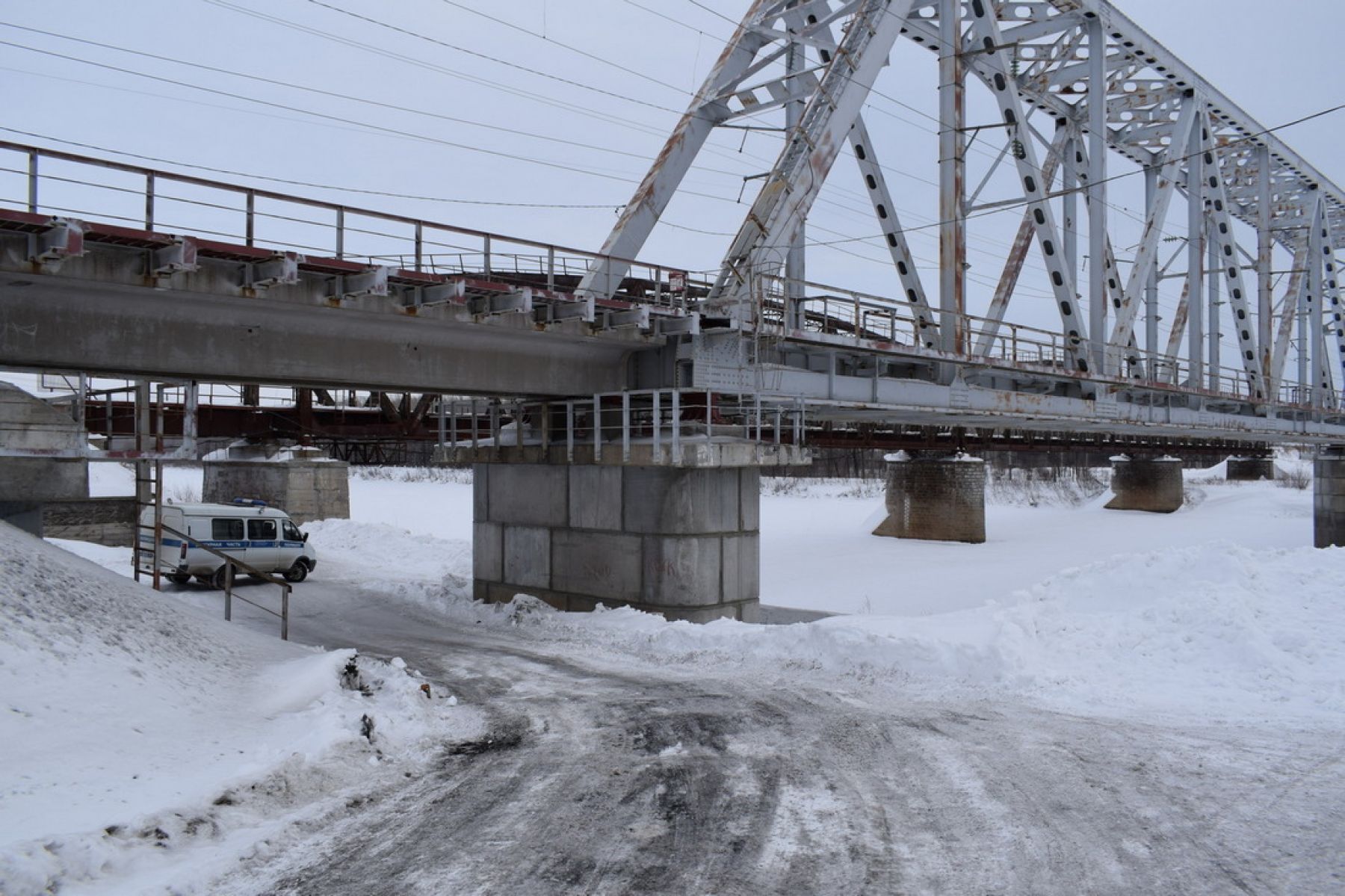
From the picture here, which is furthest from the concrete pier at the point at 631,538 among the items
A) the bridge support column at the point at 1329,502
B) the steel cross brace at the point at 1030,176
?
the bridge support column at the point at 1329,502

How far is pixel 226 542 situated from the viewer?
72.0 feet

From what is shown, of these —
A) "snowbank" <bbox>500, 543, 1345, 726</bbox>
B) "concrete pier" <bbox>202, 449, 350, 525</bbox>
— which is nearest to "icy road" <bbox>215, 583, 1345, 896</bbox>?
"snowbank" <bbox>500, 543, 1345, 726</bbox>

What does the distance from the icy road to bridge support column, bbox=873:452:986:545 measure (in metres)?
34.8

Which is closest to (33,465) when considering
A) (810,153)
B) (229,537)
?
(229,537)

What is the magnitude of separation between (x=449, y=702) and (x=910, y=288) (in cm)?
1964

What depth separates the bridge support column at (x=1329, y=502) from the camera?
43.6 meters

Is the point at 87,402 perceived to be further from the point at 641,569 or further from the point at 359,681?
the point at 359,681

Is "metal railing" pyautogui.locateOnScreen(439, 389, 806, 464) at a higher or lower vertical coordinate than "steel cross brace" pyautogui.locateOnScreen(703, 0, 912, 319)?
lower

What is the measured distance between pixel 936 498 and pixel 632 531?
31.0m

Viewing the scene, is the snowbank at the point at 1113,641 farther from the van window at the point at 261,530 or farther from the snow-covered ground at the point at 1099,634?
the van window at the point at 261,530

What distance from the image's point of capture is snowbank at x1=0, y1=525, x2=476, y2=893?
5.89 metres

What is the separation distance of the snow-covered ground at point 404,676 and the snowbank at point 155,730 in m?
A: 0.02

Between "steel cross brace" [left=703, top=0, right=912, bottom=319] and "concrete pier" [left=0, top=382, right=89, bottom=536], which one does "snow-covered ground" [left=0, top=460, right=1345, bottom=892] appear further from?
"steel cross brace" [left=703, top=0, right=912, bottom=319]

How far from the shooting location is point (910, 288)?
26.3 meters
